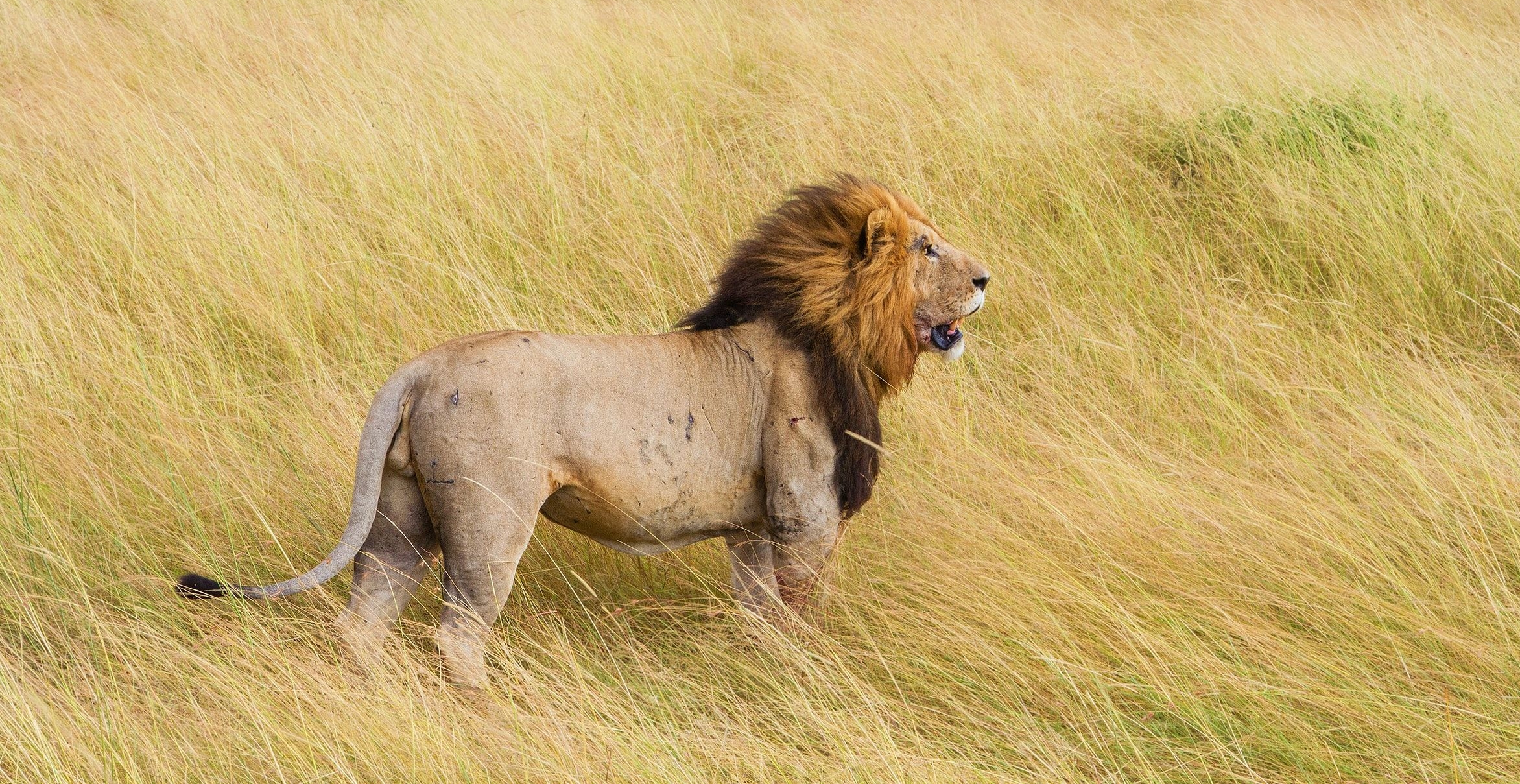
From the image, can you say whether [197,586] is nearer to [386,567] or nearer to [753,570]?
[386,567]

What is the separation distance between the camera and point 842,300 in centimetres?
359

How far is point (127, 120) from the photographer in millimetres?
6641

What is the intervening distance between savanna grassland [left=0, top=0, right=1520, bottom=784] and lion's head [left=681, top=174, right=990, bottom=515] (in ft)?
1.65

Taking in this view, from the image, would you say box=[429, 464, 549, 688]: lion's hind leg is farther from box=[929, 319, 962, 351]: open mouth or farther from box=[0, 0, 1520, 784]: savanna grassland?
box=[929, 319, 962, 351]: open mouth

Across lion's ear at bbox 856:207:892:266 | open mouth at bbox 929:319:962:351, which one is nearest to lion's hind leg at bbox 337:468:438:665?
lion's ear at bbox 856:207:892:266

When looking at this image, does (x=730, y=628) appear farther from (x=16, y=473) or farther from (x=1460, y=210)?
(x=1460, y=210)

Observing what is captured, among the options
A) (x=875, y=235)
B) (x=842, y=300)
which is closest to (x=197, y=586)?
(x=842, y=300)

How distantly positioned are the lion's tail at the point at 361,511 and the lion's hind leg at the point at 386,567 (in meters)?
0.14

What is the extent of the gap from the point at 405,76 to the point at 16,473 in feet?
11.4

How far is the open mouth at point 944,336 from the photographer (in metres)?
3.76

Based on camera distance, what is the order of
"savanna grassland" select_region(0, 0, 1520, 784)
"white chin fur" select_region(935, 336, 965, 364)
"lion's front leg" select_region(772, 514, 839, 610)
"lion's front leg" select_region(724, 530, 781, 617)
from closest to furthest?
"savanna grassland" select_region(0, 0, 1520, 784) < "lion's front leg" select_region(772, 514, 839, 610) < "lion's front leg" select_region(724, 530, 781, 617) < "white chin fur" select_region(935, 336, 965, 364)

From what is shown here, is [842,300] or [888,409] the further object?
[888,409]

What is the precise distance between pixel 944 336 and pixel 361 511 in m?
1.56

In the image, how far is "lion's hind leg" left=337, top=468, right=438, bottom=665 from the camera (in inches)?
130
